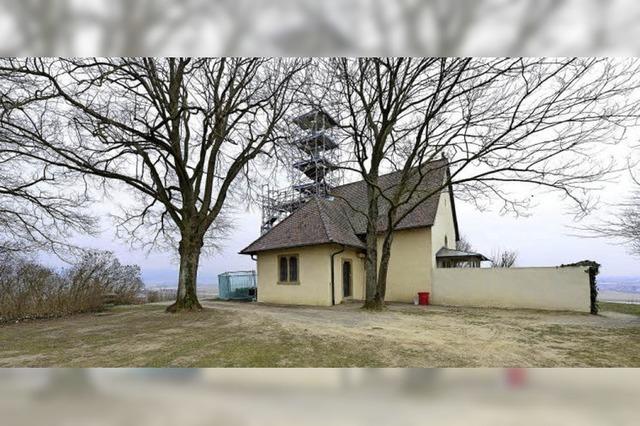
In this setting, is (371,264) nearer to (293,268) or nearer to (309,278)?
(309,278)

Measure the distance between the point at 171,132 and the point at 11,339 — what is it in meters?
5.87

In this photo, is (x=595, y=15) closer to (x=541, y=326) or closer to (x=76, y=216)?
(x=541, y=326)

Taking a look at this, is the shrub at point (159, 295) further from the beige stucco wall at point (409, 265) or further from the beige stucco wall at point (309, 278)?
the beige stucco wall at point (409, 265)

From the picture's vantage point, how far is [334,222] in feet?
45.4

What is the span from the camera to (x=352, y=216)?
15445 millimetres

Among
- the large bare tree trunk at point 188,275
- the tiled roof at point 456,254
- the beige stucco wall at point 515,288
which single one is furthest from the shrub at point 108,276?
the tiled roof at point 456,254

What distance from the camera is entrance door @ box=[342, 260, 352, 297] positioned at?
13.1 metres

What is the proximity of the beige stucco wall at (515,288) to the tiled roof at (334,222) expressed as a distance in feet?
A: 7.61

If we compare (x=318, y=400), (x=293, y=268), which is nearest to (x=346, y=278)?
(x=293, y=268)

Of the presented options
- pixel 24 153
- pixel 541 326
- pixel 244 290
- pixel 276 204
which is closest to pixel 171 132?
pixel 24 153

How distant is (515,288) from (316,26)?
12.0 m

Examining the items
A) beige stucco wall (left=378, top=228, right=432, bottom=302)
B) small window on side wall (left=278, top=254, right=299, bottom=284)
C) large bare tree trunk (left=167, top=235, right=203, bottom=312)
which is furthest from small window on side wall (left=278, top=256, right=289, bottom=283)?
large bare tree trunk (left=167, top=235, right=203, bottom=312)

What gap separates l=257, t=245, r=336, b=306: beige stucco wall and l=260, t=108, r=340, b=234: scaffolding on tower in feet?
7.82

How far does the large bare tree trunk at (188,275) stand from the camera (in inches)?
363
